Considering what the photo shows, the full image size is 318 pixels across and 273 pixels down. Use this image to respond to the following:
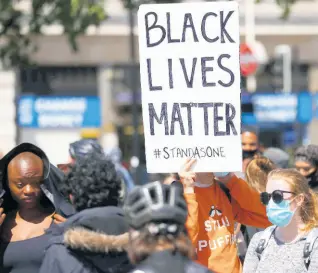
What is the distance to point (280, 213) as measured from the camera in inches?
231

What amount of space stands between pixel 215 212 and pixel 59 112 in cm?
2194

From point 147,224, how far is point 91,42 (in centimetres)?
2701

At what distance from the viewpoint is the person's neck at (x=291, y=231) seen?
229 inches

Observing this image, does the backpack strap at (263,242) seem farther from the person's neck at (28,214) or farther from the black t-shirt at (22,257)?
the person's neck at (28,214)

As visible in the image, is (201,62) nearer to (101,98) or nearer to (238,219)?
(238,219)

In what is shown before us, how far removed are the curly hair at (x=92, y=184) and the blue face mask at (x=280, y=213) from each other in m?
0.83

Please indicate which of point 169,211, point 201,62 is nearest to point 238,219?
point 201,62

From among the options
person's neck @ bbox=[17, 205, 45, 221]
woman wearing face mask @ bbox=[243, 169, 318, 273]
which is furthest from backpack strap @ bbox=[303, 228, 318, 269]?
person's neck @ bbox=[17, 205, 45, 221]

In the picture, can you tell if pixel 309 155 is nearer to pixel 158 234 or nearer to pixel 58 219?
pixel 58 219

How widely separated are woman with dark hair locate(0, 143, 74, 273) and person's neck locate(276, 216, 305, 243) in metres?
1.15

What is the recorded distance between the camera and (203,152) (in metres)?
6.12

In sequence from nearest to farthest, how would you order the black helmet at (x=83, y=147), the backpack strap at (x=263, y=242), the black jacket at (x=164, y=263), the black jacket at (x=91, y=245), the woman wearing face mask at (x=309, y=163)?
the black jacket at (x=164, y=263) < the black jacket at (x=91, y=245) < the backpack strap at (x=263, y=242) < the black helmet at (x=83, y=147) < the woman wearing face mask at (x=309, y=163)

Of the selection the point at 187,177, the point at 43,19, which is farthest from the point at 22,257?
the point at 43,19

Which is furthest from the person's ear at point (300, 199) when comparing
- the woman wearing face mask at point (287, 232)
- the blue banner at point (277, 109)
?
the blue banner at point (277, 109)
